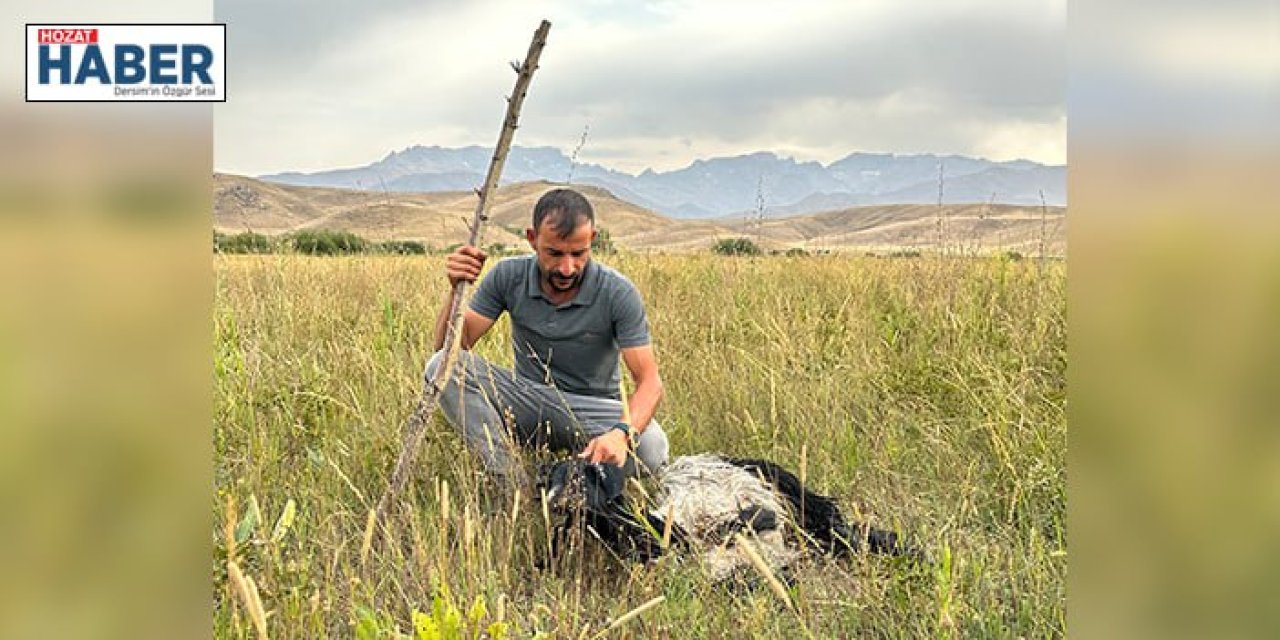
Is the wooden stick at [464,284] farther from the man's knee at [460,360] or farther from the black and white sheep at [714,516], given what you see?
the man's knee at [460,360]

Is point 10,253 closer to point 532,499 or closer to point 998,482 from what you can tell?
point 532,499

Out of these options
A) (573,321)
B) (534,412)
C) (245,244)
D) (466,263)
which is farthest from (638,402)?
(245,244)

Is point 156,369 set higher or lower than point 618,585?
higher

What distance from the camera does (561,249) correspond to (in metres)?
3.43

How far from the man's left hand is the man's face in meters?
0.88

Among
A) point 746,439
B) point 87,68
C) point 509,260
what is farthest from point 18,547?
point 746,439

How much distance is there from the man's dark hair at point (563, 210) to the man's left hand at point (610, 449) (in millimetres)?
923

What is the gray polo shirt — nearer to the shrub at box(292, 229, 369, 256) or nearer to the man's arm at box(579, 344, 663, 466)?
the man's arm at box(579, 344, 663, 466)

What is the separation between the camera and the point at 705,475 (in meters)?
3.27

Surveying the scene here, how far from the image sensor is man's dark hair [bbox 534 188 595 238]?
3361mm

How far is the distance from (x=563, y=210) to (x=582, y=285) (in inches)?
15.5

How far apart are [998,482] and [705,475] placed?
115 centimetres

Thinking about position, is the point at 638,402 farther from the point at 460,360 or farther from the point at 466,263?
the point at 466,263

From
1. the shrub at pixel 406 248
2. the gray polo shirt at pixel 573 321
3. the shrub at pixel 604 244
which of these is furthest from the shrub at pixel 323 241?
the gray polo shirt at pixel 573 321
